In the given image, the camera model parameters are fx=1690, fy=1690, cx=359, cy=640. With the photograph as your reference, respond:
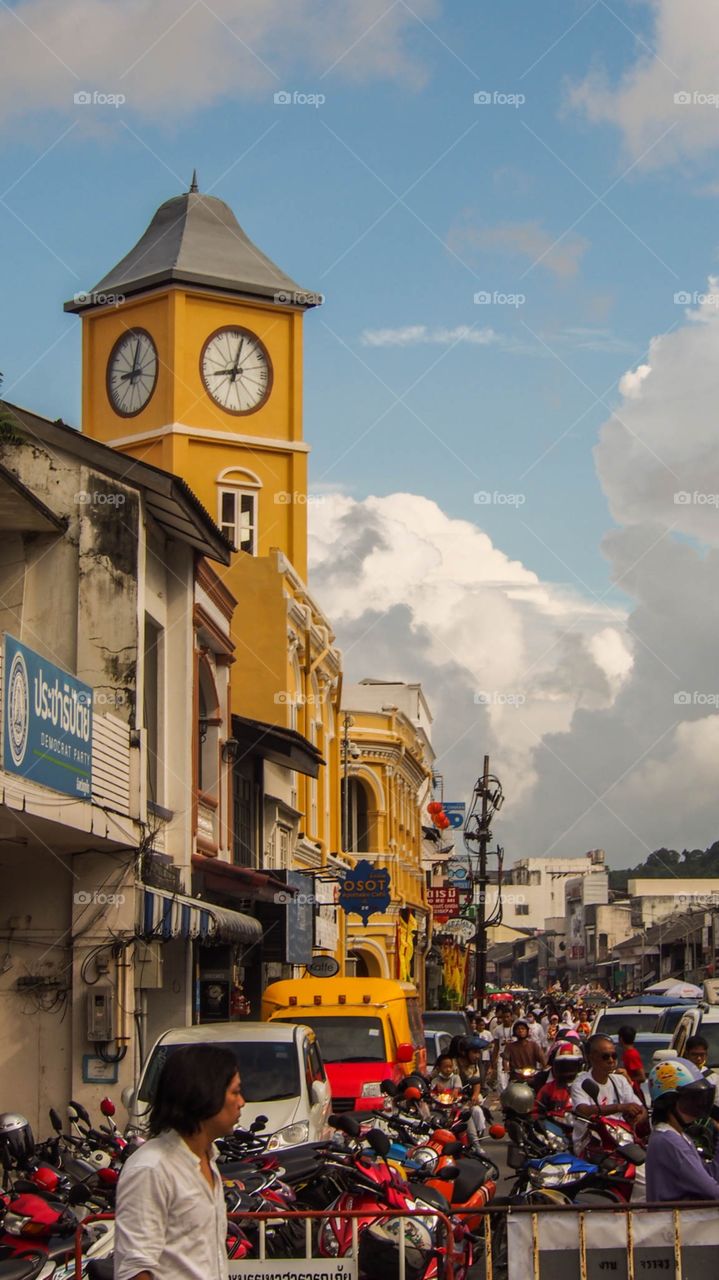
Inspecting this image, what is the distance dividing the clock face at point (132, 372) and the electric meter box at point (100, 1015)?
2454 cm

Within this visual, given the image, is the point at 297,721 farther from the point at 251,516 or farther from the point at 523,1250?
the point at 523,1250

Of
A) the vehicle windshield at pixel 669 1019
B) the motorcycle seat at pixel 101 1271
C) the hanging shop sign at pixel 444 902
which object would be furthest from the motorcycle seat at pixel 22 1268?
the hanging shop sign at pixel 444 902

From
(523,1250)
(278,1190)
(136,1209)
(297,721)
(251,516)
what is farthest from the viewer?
(251,516)

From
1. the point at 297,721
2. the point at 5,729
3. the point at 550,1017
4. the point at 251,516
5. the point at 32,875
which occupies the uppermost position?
the point at 251,516

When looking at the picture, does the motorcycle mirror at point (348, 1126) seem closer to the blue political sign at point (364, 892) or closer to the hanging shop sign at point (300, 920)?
the hanging shop sign at point (300, 920)

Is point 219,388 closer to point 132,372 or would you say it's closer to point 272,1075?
point 132,372

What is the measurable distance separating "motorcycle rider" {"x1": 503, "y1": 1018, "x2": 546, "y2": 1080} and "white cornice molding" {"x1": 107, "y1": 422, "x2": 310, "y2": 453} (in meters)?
21.4

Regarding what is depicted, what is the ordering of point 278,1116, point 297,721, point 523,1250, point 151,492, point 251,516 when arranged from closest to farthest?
point 523,1250, point 278,1116, point 151,492, point 297,721, point 251,516

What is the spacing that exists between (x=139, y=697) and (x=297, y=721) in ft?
53.5

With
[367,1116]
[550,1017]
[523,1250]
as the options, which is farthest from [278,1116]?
[550,1017]

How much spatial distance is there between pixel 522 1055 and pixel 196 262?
82.6 ft

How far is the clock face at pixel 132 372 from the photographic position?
1646 inches

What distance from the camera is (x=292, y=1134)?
13.2 m

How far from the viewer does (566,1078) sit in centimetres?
1383
